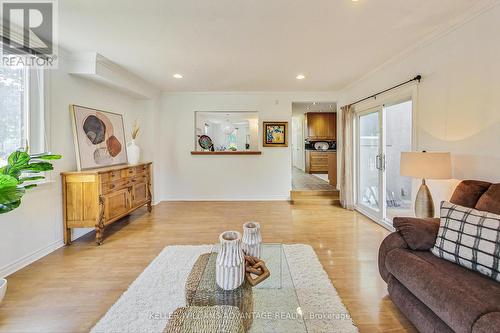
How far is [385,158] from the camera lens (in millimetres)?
3936

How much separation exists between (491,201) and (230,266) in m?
1.93

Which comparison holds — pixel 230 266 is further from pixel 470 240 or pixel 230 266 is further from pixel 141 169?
pixel 141 169

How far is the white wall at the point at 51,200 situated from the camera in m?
2.48

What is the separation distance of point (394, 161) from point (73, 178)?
4.69m

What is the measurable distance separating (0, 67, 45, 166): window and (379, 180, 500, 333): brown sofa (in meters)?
3.76

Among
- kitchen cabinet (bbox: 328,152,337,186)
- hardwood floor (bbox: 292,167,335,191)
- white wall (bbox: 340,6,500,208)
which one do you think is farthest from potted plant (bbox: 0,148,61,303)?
kitchen cabinet (bbox: 328,152,337,186)

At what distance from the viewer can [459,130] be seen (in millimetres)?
2488

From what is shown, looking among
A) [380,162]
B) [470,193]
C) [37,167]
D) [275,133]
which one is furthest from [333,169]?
[37,167]

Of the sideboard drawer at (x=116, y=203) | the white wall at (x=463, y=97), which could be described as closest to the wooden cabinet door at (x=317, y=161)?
the white wall at (x=463, y=97)

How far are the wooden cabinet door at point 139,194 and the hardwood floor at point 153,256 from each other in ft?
1.01

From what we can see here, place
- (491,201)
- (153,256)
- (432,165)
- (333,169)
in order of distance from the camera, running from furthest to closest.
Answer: (333,169) → (153,256) → (432,165) → (491,201)

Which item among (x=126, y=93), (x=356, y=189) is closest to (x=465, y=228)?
(x=356, y=189)

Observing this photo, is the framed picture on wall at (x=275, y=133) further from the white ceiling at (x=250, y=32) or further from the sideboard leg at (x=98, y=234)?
the sideboard leg at (x=98, y=234)

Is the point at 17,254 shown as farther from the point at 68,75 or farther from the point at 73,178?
the point at 68,75
